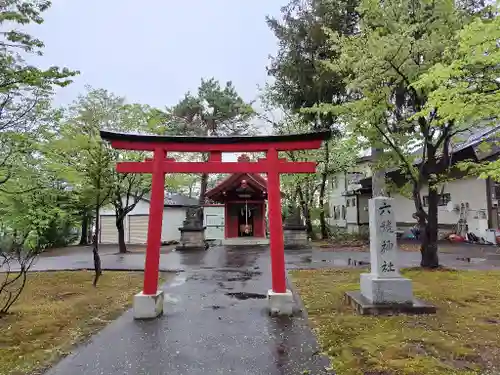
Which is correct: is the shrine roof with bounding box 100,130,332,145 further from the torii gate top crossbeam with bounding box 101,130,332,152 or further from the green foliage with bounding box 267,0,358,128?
the green foliage with bounding box 267,0,358,128

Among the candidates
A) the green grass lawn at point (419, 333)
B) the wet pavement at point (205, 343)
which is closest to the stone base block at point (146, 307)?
the wet pavement at point (205, 343)

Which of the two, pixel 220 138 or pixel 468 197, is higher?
pixel 220 138

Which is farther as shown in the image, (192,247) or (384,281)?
(192,247)

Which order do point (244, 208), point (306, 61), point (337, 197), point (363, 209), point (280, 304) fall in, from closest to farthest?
point (280, 304) → point (306, 61) → point (244, 208) → point (363, 209) → point (337, 197)

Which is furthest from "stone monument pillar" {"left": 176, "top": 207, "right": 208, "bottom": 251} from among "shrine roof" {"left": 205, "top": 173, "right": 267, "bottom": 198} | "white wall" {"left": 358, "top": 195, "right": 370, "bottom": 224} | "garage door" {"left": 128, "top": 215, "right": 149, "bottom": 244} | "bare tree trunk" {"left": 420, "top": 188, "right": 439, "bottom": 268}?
"white wall" {"left": 358, "top": 195, "right": 370, "bottom": 224}

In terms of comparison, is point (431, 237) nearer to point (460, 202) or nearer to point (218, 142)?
point (218, 142)

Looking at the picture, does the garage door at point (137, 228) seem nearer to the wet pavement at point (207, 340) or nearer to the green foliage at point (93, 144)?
the green foliage at point (93, 144)

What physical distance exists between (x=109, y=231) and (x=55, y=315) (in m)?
20.7

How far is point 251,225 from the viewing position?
23094mm

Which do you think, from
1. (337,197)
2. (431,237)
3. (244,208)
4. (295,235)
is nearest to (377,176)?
(431,237)

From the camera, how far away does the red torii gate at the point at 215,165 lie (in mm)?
6848

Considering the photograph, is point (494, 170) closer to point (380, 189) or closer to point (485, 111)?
point (485, 111)

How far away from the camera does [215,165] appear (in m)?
7.07

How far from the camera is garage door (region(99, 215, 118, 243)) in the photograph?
2619 cm
